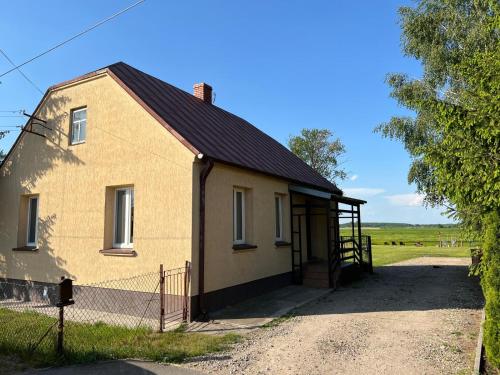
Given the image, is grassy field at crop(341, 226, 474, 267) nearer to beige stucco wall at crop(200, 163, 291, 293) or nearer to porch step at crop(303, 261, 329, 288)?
porch step at crop(303, 261, 329, 288)

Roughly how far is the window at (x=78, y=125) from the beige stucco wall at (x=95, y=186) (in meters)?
0.16

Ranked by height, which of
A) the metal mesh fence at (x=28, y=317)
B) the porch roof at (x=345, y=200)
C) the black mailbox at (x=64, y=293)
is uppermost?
the porch roof at (x=345, y=200)

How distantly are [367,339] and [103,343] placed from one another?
15.2ft

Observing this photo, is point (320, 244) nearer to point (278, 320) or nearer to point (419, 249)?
point (278, 320)

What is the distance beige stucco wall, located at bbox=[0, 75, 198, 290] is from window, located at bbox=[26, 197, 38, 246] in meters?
0.32

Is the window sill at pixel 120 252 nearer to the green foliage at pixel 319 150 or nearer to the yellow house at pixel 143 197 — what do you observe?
the yellow house at pixel 143 197

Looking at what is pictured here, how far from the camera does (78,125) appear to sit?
36.3 feet

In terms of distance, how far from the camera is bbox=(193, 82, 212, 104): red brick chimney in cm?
1537

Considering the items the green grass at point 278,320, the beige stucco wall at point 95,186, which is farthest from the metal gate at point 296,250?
the beige stucco wall at point 95,186

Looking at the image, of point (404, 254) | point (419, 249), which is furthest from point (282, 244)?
point (419, 249)

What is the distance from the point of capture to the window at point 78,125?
1089 centimetres

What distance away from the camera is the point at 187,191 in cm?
847

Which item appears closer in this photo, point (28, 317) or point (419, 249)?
point (28, 317)

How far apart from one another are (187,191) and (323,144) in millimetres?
33021
